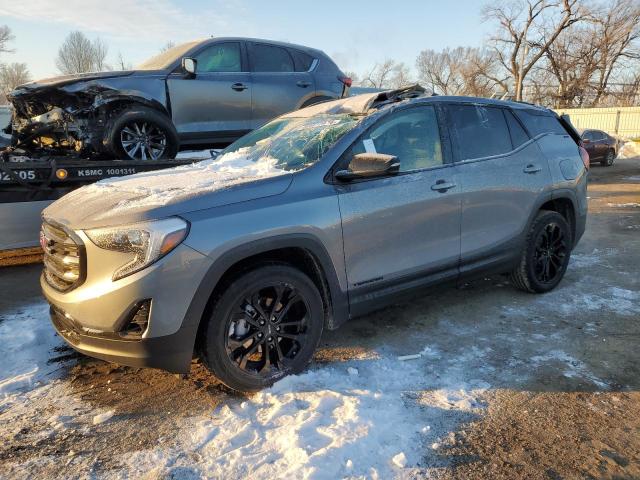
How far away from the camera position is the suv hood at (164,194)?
2.71 m

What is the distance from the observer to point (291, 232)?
117 inches

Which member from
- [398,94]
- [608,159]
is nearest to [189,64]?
[398,94]

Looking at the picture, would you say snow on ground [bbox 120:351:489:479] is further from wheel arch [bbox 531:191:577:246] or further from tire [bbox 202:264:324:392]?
wheel arch [bbox 531:191:577:246]

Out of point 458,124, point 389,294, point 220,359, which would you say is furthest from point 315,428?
point 458,124

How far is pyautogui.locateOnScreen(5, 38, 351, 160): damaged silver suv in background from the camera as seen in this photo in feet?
18.1

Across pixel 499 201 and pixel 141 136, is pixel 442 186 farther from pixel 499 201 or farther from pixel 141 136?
pixel 141 136

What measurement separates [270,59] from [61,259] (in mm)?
5072

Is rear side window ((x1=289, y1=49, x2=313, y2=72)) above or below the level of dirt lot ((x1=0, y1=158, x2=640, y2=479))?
above

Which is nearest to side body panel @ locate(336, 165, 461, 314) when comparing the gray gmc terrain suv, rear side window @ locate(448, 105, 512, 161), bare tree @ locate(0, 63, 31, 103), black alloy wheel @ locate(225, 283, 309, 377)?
the gray gmc terrain suv

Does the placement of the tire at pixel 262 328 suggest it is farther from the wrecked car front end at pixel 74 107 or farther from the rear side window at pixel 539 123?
the wrecked car front end at pixel 74 107

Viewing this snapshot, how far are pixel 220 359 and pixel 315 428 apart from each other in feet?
2.16

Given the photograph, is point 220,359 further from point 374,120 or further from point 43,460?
point 374,120

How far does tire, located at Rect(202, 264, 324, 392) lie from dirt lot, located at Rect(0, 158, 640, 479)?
0.44 feet

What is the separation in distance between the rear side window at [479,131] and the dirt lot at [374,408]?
4.61 feet
